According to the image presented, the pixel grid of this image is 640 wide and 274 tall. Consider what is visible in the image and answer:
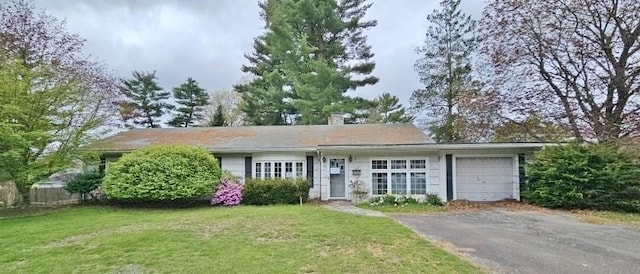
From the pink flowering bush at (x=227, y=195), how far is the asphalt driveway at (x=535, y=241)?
581cm

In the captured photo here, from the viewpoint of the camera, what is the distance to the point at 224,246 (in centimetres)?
658

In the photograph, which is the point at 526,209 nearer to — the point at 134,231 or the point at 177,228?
the point at 177,228

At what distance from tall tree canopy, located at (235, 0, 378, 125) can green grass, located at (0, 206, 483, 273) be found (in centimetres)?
1352

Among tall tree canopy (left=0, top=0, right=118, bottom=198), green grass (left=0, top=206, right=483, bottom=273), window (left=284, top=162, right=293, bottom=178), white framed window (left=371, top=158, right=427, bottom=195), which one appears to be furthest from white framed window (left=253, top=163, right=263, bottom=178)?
tall tree canopy (left=0, top=0, right=118, bottom=198)

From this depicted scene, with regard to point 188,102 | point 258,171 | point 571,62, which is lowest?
point 258,171

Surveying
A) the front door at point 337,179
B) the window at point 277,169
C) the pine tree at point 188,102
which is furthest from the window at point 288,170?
the pine tree at point 188,102

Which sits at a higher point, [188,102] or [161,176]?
[188,102]

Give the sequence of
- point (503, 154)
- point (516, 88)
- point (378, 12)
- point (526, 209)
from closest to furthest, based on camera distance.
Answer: point (526, 209), point (503, 154), point (516, 88), point (378, 12)

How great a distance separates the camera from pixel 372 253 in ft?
19.8

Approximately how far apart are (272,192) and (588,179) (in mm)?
10037

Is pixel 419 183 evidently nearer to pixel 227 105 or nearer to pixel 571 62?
pixel 571 62

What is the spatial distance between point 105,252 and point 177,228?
219 cm

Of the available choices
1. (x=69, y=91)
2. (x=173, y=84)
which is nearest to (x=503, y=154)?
(x=69, y=91)

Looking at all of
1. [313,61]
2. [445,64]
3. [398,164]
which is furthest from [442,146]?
[313,61]
